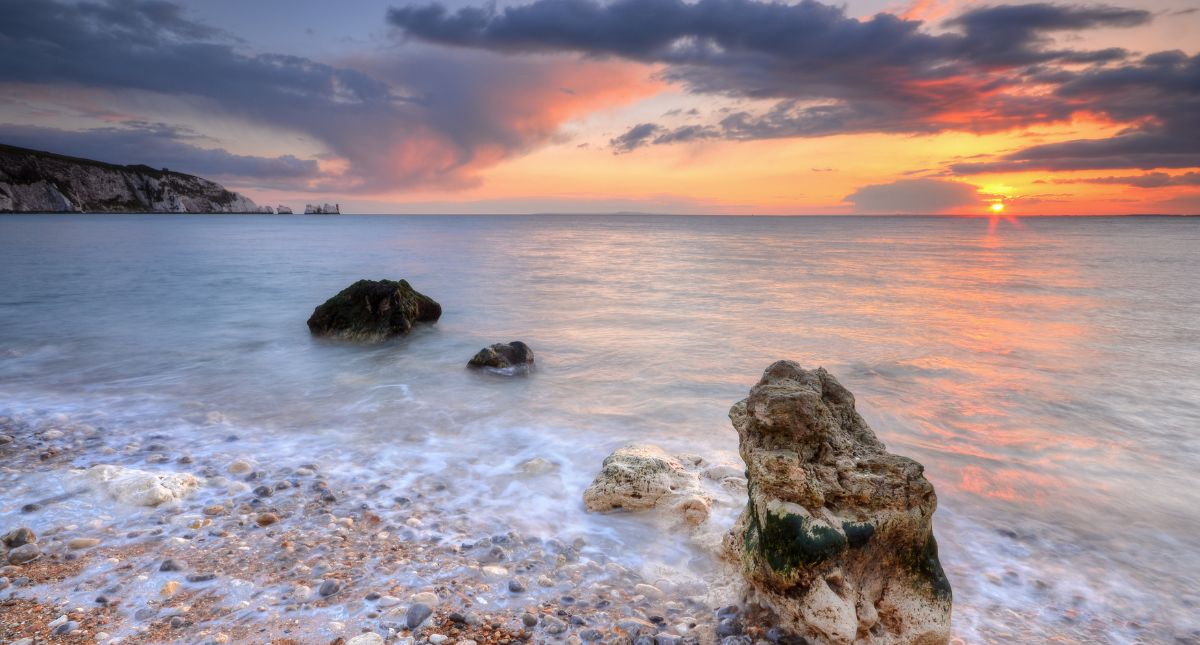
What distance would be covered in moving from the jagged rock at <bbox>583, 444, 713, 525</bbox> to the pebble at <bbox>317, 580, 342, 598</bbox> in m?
2.09

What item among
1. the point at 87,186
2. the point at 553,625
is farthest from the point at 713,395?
the point at 87,186

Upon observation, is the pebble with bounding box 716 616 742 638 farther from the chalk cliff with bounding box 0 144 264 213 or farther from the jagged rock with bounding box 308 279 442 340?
the chalk cliff with bounding box 0 144 264 213

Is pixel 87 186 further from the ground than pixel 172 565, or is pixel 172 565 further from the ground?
pixel 87 186

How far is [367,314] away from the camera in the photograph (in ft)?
39.4

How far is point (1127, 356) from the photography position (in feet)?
37.3

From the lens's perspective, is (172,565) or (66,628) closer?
(66,628)

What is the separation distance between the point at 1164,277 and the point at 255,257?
45.1m

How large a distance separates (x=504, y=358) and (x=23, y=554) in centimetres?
638

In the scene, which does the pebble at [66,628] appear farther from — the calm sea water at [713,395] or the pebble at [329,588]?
the calm sea water at [713,395]

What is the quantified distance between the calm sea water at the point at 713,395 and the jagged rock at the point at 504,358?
293 millimetres

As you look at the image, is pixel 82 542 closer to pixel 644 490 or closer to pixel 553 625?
pixel 553 625

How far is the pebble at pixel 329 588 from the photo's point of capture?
11.8 feet

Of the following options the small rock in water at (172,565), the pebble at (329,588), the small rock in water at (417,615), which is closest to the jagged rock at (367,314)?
the small rock in water at (172,565)

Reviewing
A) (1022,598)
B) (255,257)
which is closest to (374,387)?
A: (1022,598)
